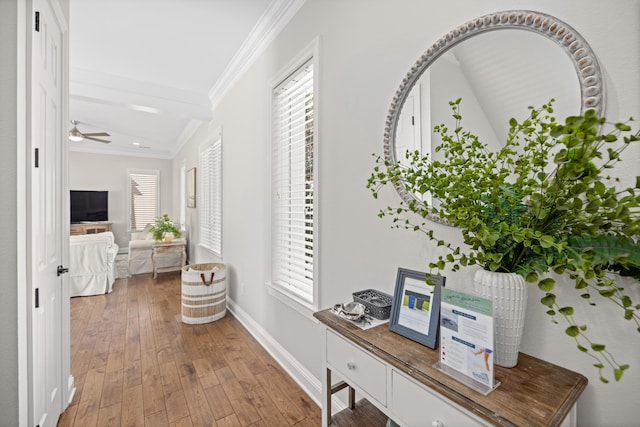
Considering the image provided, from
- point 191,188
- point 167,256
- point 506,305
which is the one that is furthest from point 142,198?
point 506,305

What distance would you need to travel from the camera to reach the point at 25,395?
111 centimetres

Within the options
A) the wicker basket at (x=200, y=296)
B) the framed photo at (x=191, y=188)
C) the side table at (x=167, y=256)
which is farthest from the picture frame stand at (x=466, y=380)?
the side table at (x=167, y=256)

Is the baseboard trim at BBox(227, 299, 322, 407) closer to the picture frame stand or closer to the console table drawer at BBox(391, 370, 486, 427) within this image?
the console table drawer at BBox(391, 370, 486, 427)

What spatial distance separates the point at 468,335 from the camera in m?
0.77

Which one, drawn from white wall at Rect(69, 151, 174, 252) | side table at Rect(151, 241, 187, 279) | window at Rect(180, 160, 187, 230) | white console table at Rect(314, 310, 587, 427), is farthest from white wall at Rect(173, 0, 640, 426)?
white wall at Rect(69, 151, 174, 252)

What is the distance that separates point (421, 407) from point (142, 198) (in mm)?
8040

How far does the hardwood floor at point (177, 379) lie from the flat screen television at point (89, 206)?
4.20m

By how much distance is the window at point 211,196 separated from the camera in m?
3.89

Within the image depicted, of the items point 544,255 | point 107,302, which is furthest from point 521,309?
point 107,302

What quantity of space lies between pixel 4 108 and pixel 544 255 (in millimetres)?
1853

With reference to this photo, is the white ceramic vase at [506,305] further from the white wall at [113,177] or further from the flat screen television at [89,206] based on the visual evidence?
the flat screen television at [89,206]

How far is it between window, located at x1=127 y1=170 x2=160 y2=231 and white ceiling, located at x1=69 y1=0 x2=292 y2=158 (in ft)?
8.85

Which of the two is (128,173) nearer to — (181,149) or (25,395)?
(181,149)

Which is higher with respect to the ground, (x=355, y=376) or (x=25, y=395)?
(x=355, y=376)
